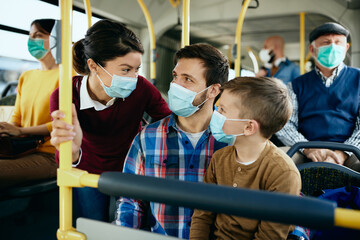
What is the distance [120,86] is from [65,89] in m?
0.65

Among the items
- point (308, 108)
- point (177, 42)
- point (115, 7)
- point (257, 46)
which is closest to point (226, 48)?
point (257, 46)

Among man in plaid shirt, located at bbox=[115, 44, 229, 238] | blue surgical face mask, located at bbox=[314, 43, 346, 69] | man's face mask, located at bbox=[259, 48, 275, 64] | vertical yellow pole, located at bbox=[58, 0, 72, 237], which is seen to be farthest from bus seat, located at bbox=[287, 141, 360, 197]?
man's face mask, located at bbox=[259, 48, 275, 64]

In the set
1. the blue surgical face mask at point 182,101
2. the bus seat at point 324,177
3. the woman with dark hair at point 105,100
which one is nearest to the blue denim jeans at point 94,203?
the woman with dark hair at point 105,100

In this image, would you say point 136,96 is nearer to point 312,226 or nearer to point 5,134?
point 5,134

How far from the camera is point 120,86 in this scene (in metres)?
1.63

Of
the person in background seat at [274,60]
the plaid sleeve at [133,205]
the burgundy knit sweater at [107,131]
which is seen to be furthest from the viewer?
the person in background seat at [274,60]

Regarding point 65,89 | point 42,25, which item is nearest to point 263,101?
point 65,89

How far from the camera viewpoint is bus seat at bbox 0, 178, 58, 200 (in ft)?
6.23

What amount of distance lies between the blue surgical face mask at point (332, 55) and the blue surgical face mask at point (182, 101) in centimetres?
137

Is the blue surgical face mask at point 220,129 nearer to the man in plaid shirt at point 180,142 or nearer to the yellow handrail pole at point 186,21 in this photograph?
the man in plaid shirt at point 180,142

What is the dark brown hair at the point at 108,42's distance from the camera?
5.20 ft

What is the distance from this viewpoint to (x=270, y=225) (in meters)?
1.04

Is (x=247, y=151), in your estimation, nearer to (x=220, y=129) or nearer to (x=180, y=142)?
(x=220, y=129)

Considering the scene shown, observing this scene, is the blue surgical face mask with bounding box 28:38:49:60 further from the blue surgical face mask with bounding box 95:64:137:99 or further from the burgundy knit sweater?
the blue surgical face mask with bounding box 95:64:137:99
